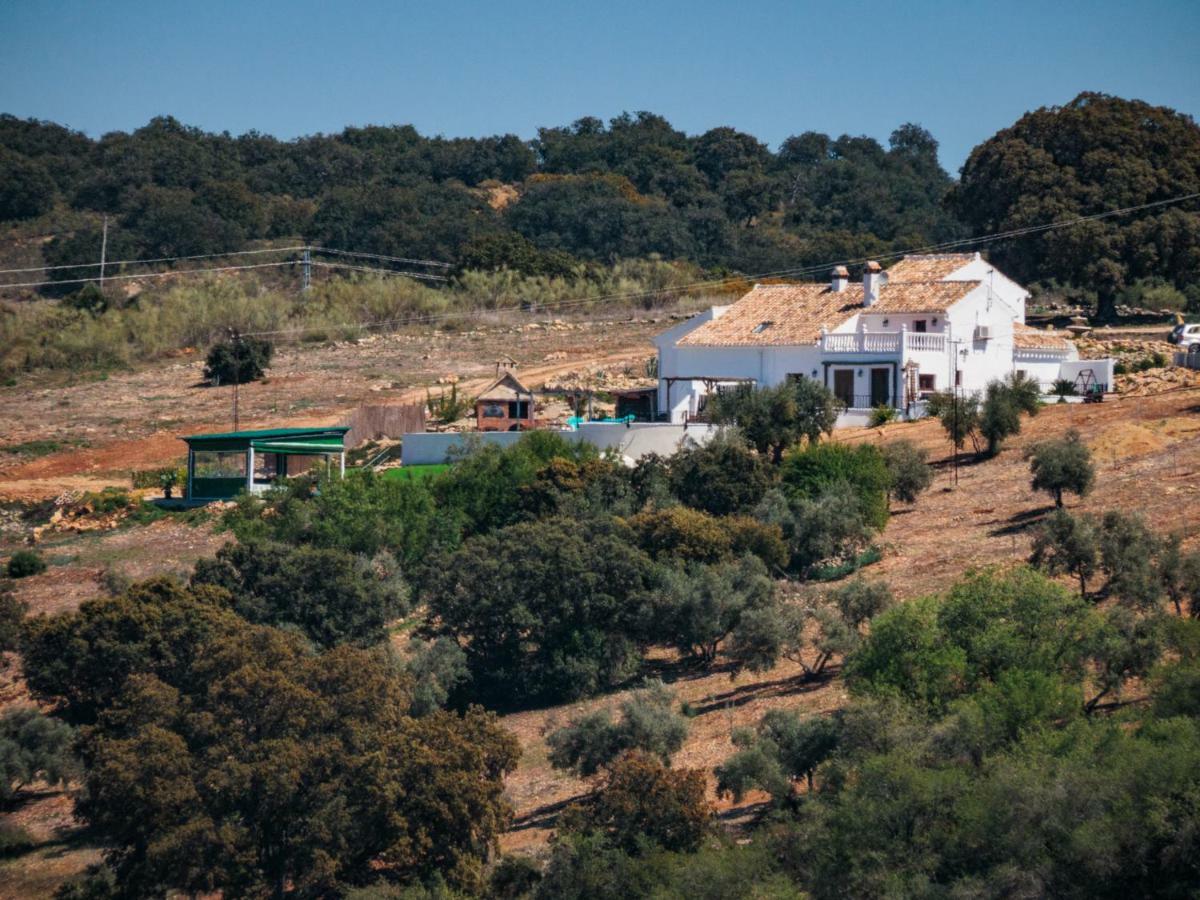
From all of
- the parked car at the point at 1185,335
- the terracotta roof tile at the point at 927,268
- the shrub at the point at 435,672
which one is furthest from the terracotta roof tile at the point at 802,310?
the shrub at the point at 435,672

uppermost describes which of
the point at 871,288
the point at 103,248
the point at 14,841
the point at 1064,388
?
the point at 103,248

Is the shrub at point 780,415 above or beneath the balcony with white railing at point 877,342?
beneath

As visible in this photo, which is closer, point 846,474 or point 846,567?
point 846,567

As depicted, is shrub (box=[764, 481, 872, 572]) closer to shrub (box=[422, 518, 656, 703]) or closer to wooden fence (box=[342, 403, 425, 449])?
shrub (box=[422, 518, 656, 703])

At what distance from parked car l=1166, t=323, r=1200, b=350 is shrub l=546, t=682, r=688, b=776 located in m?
36.3

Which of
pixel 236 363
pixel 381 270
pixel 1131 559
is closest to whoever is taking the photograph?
pixel 1131 559

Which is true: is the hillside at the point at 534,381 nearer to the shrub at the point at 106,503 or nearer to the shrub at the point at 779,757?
the shrub at the point at 779,757

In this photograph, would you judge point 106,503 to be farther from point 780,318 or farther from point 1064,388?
point 1064,388

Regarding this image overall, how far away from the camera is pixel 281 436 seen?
46.9 metres

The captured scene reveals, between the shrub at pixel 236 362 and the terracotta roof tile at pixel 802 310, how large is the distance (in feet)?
65.0

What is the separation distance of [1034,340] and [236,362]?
1133 inches

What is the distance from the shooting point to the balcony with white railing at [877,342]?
153ft

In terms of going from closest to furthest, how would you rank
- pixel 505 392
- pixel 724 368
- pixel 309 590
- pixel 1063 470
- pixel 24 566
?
pixel 1063 470, pixel 309 590, pixel 24 566, pixel 505 392, pixel 724 368

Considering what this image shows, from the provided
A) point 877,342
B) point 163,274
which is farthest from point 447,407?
point 163,274
